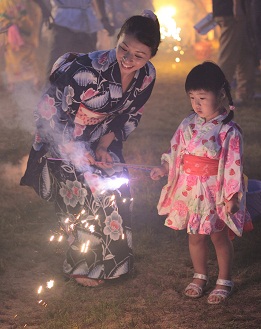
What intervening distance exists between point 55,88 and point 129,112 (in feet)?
2.17

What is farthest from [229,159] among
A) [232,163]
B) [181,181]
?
[181,181]

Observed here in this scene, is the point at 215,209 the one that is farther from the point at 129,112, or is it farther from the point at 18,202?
the point at 18,202

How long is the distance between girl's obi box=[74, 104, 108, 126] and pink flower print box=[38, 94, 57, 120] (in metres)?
0.20

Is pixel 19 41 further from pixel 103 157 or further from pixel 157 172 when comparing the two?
pixel 157 172

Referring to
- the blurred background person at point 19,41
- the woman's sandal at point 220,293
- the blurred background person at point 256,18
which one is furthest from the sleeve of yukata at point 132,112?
the blurred background person at point 19,41

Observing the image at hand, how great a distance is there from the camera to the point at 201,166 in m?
4.69

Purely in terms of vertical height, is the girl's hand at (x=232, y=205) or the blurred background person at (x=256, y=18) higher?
the blurred background person at (x=256, y=18)

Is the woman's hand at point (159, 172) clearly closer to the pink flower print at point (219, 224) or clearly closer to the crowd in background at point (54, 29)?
the pink flower print at point (219, 224)

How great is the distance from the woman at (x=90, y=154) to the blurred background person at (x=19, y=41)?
8585mm

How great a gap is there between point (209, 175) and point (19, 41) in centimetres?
978

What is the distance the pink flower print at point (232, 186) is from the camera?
4520mm

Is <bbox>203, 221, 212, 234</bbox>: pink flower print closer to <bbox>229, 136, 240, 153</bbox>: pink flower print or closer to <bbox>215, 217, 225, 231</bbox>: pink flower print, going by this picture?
<bbox>215, 217, 225, 231</bbox>: pink flower print

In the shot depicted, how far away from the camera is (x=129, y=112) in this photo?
5.48 m

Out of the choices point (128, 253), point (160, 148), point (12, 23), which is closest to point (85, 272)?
point (128, 253)
